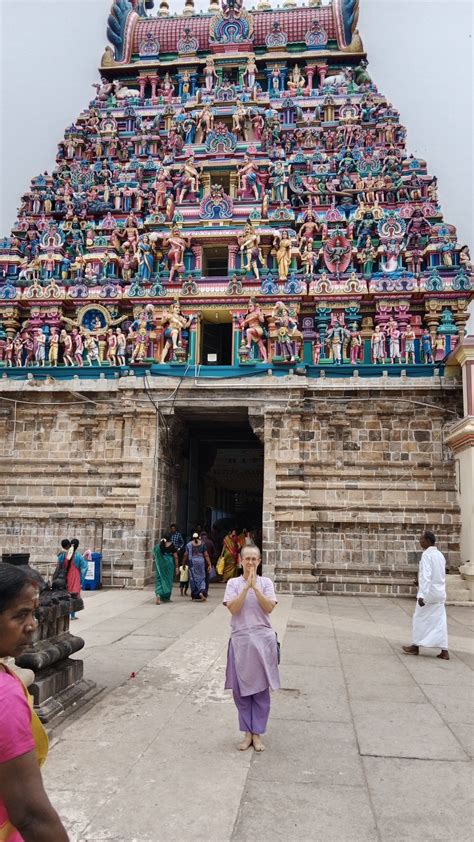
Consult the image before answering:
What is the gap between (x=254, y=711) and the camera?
4.54m

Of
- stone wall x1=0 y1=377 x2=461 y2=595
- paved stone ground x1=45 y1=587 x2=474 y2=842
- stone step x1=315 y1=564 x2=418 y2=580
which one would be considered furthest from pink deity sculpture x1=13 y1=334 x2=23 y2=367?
paved stone ground x1=45 y1=587 x2=474 y2=842

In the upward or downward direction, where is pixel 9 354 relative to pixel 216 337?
downward

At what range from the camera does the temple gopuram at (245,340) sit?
14.9 m

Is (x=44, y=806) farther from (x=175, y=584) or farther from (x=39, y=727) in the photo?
(x=175, y=584)

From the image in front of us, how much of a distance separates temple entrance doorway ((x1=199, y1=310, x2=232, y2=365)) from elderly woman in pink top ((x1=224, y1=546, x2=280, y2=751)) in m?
12.5

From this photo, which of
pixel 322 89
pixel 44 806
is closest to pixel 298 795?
pixel 44 806

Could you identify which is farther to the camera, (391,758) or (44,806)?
(391,758)

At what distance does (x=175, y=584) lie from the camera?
15.8m

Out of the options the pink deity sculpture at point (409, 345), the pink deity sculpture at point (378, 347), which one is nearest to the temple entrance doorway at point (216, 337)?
the pink deity sculpture at point (378, 347)

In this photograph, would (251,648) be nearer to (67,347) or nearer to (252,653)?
(252,653)

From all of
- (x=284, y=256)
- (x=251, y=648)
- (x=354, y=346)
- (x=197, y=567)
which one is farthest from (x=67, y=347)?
(x=251, y=648)

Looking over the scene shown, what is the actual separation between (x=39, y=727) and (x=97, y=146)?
2826cm

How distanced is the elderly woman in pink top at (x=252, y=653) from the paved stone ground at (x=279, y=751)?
272 millimetres

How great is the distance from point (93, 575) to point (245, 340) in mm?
7707
